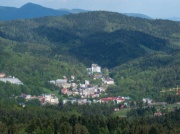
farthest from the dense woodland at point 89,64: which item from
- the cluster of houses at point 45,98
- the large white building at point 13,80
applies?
the cluster of houses at point 45,98

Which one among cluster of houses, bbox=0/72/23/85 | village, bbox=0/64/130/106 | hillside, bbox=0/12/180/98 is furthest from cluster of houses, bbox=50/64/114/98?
cluster of houses, bbox=0/72/23/85

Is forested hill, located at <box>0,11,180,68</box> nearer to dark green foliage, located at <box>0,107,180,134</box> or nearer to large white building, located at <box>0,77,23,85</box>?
large white building, located at <box>0,77,23,85</box>

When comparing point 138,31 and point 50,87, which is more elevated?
point 138,31

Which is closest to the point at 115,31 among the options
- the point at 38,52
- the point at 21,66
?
the point at 38,52

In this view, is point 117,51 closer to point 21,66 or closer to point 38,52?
point 38,52

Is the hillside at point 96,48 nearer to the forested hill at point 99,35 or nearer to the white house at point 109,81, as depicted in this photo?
the forested hill at point 99,35

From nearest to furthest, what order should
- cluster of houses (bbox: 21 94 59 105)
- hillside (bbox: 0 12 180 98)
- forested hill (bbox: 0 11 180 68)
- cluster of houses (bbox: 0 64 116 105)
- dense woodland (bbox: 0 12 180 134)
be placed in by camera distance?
dense woodland (bbox: 0 12 180 134)
cluster of houses (bbox: 21 94 59 105)
cluster of houses (bbox: 0 64 116 105)
hillside (bbox: 0 12 180 98)
forested hill (bbox: 0 11 180 68)

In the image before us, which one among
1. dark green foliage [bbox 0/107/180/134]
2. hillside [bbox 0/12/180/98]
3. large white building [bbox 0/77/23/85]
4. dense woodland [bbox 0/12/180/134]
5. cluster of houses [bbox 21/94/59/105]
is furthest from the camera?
hillside [bbox 0/12/180/98]

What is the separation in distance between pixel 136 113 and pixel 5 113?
1826cm

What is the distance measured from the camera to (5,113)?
56.1 metres

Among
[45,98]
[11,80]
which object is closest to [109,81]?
[11,80]

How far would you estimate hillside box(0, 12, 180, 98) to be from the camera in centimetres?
9788

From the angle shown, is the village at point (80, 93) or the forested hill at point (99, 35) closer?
the village at point (80, 93)

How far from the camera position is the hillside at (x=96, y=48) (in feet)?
321
